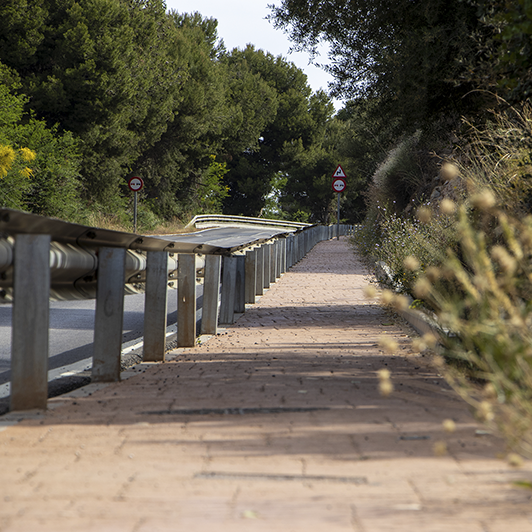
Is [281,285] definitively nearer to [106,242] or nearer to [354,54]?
[354,54]

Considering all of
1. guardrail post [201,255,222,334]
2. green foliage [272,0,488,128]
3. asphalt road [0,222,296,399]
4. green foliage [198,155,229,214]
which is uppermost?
green foliage [198,155,229,214]

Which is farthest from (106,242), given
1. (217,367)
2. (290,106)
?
(290,106)

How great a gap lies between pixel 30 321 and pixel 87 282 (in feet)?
4.26

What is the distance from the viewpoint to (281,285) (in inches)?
658

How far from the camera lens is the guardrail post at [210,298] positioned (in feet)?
28.7

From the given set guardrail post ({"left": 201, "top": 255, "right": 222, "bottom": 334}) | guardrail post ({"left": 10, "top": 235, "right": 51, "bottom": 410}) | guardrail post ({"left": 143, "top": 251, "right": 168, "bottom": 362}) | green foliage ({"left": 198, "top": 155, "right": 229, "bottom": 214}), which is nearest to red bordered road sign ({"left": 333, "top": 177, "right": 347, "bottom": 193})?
guardrail post ({"left": 201, "top": 255, "right": 222, "bottom": 334})

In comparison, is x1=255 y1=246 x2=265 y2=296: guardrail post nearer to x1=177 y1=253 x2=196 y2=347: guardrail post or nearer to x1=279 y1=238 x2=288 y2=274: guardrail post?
x1=279 y1=238 x2=288 y2=274: guardrail post

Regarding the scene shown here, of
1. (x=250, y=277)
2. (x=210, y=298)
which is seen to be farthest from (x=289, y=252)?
(x=210, y=298)

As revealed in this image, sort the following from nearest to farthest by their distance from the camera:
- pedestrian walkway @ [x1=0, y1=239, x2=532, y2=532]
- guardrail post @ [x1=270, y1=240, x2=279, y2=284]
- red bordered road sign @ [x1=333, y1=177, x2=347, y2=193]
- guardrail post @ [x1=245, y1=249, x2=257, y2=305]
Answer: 1. pedestrian walkway @ [x1=0, y1=239, x2=532, y2=532]
2. guardrail post @ [x1=245, y1=249, x2=257, y2=305]
3. guardrail post @ [x1=270, y1=240, x2=279, y2=284]
4. red bordered road sign @ [x1=333, y1=177, x2=347, y2=193]

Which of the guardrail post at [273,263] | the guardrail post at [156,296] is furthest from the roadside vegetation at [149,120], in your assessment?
the guardrail post at [156,296]

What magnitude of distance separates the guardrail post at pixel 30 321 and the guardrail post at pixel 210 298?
452 cm

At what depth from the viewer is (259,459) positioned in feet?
10.7

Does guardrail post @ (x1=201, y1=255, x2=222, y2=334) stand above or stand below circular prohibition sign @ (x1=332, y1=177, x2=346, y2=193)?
below

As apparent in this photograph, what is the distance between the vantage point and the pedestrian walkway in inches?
100
